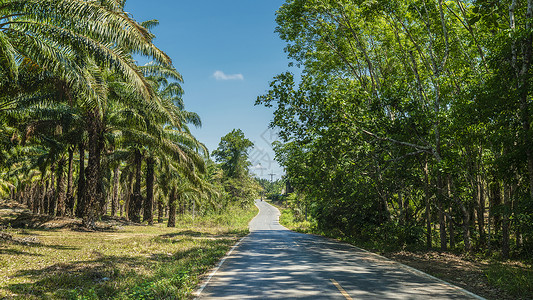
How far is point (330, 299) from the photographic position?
6992 millimetres

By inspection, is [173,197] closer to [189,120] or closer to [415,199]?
[189,120]

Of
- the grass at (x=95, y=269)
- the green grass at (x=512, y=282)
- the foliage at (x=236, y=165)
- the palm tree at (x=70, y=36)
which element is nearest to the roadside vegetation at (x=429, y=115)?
the green grass at (x=512, y=282)

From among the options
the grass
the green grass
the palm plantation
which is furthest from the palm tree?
the green grass

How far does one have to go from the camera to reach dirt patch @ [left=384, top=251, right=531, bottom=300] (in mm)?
8415

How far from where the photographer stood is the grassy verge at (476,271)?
812 centimetres

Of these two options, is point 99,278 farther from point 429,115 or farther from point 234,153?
point 234,153

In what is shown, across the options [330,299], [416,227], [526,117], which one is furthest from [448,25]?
[330,299]

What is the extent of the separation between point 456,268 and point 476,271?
69 cm

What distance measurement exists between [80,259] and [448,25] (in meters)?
16.9

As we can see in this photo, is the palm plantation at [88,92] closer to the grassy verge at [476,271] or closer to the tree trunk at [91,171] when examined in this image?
the tree trunk at [91,171]

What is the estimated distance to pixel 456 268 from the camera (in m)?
11.4

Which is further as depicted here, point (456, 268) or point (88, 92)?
point (88, 92)

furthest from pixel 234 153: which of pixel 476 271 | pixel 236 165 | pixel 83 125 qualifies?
pixel 476 271

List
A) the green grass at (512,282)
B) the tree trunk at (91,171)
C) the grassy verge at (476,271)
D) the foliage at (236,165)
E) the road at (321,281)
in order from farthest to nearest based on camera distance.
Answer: the foliage at (236,165) < the tree trunk at (91,171) < the grassy verge at (476,271) < the green grass at (512,282) < the road at (321,281)
